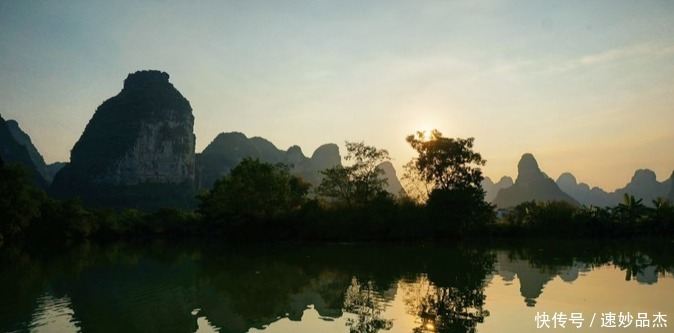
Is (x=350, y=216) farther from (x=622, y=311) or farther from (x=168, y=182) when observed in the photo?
(x=168, y=182)

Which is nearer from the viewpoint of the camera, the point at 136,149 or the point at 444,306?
the point at 444,306

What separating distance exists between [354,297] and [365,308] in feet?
6.17

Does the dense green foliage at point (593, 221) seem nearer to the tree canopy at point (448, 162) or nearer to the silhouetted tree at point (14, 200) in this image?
the tree canopy at point (448, 162)

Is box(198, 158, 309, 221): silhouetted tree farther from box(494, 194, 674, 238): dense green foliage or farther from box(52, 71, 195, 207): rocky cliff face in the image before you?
box(52, 71, 195, 207): rocky cliff face

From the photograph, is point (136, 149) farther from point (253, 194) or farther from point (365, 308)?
point (365, 308)

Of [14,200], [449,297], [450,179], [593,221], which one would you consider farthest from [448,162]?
[14,200]

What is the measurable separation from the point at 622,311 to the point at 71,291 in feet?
62.8

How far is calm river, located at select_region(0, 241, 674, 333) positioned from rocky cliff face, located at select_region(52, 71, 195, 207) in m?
129

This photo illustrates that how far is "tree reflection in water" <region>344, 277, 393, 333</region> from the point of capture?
11.6 metres

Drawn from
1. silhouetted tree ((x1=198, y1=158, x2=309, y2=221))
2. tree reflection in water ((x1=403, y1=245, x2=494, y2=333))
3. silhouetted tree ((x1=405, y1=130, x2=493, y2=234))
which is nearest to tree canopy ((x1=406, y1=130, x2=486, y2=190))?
silhouetted tree ((x1=405, y1=130, x2=493, y2=234))

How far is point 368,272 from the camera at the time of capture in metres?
21.8

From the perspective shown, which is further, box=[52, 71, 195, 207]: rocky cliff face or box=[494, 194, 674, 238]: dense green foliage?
box=[52, 71, 195, 207]: rocky cliff face

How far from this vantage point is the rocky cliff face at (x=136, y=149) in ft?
480

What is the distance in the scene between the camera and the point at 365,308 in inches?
540
